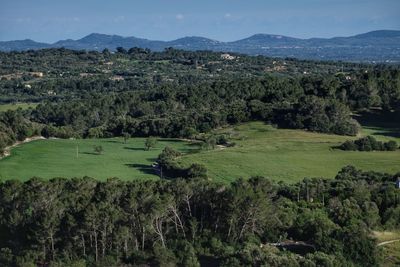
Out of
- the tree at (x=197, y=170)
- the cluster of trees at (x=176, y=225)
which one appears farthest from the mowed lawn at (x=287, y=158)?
the cluster of trees at (x=176, y=225)

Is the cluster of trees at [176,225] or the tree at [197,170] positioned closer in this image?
the cluster of trees at [176,225]

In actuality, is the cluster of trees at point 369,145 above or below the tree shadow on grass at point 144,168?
above

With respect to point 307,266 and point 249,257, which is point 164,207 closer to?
point 249,257

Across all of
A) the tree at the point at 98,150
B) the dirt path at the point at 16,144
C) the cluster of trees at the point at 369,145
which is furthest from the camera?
the tree at the point at 98,150

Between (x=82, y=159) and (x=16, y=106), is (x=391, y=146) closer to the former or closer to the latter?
(x=82, y=159)

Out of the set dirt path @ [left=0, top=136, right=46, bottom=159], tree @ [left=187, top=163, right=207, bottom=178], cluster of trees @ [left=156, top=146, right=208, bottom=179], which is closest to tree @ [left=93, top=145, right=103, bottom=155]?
cluster of trees @ [left=156, top=146, right=208, bottom=179]

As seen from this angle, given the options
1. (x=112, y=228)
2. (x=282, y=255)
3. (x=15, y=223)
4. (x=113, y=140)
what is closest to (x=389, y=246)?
(x=282, y=255)

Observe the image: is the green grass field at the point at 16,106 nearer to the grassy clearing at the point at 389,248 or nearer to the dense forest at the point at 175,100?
the dense forest at the point at 175,100
